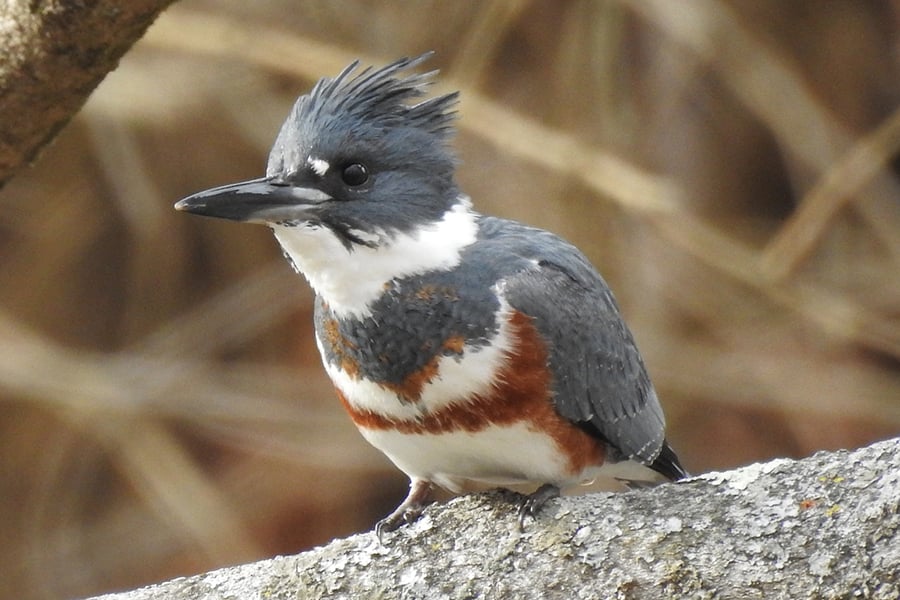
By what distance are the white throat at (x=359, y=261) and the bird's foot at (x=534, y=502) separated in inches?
14.6

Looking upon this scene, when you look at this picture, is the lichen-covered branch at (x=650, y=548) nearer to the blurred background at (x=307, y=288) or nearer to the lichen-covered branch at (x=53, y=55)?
the lichen-covered branch at (x=53, y=55)

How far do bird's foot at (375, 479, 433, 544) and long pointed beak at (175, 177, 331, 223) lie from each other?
0.48 metres

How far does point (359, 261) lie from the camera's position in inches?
78.1

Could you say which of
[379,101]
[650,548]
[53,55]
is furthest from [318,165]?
[650,548]

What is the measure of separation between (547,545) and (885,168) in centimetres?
267

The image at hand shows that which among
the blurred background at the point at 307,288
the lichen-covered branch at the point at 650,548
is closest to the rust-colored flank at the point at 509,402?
the lichen-covered branch at the point at 650,548

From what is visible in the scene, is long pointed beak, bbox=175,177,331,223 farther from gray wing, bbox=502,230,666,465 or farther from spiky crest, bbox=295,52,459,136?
gray wing, bbox=502,230,666,465

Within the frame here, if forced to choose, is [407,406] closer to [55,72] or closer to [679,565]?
[679,565]

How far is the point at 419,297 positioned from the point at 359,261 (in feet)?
0.35

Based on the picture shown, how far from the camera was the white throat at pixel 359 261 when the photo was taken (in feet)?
6.42

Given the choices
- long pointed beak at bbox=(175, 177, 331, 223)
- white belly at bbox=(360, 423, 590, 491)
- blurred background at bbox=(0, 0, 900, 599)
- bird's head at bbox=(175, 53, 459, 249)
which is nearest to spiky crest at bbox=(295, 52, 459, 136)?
bird's head at bbox=(175, 53, 459, 249)

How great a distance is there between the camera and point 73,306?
458 centimetres

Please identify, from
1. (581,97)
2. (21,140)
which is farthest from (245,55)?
(21,140)

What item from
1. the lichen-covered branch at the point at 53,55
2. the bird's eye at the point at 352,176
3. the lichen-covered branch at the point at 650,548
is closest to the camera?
the lichen-covered branch at the point at 650,548
